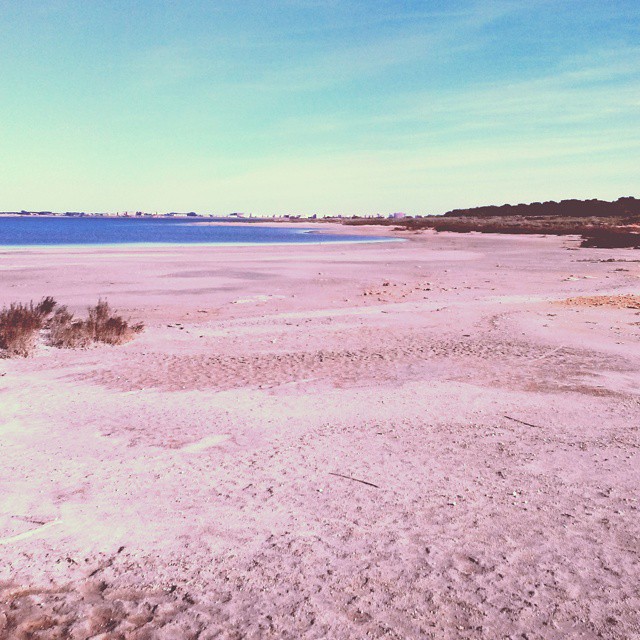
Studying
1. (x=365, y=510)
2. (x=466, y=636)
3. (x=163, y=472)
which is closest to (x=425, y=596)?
(x=466, y=636)

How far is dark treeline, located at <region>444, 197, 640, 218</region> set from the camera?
123600mm

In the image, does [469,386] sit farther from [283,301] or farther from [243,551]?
[283,301]

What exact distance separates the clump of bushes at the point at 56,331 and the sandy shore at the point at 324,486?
49cm

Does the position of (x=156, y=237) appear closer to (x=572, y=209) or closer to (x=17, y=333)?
(x=17, y=333)

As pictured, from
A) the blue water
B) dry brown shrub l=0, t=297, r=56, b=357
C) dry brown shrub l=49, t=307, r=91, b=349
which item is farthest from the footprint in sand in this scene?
the blue water

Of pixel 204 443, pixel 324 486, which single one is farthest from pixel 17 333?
pixel 324 486

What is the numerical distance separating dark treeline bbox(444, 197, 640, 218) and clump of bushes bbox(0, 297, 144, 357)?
11624 cm

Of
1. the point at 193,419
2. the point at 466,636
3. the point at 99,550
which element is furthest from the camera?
the point at 193,419

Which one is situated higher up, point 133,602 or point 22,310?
point 22,310

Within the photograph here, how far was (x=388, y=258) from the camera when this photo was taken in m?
34.6

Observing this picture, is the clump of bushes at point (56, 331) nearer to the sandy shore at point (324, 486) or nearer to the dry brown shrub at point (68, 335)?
the dry brown shrub at point (68, 335)

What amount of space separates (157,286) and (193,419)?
47.8 feet

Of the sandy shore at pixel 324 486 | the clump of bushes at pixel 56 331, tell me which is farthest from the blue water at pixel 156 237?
the sandy shore at pixel 324 486

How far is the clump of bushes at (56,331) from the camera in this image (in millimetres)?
10328
